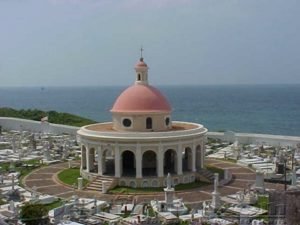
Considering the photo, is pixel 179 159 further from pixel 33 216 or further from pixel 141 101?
pixel 33 216

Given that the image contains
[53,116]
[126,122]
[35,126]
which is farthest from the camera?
[53,116]

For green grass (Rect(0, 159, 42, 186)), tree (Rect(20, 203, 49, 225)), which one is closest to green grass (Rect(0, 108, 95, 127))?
green grass (Rect(0, 159, 42, 186))

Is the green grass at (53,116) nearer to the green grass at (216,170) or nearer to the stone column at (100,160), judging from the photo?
the green grass at (216,170)

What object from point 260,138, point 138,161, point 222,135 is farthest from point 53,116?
point 138,161

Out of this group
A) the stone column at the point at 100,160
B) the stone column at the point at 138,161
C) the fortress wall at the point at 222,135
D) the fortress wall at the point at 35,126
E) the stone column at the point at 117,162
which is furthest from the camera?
the fortress wall at the point at 35,126

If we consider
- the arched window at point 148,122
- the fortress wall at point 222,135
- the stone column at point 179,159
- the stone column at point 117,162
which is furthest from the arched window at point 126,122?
the fortress wall at point 222,135

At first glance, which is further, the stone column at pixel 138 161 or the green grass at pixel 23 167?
the green grass at pixel 23 167

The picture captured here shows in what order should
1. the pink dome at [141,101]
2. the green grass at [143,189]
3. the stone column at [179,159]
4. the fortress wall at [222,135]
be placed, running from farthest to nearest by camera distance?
1. the fortress wall at [222,135]
2. the pink dome at [141,101]
3. the stone column at [179,159]
4. the green grass at [143,189]
